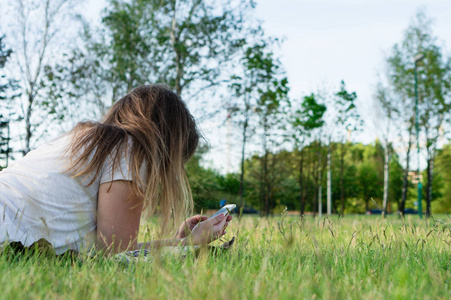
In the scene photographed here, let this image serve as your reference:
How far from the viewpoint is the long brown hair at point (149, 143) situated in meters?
2.53

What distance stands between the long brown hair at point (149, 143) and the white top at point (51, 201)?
0.07 meters

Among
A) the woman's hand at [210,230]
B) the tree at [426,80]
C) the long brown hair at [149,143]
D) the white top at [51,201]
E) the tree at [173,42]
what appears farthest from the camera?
the tree at [426,80]

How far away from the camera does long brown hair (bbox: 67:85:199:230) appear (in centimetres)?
253

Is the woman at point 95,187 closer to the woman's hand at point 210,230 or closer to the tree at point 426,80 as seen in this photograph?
the woman's hand at point 210,230

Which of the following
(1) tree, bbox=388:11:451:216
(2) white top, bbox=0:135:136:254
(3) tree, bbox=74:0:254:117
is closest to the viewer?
(2) white top, bbox=0:135:136:254

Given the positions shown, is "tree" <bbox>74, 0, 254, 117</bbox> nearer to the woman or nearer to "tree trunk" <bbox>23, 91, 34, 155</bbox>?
"tree trunk" <bbox>23, 91, 34, 155</bbox>

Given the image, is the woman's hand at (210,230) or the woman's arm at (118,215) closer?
the woman's arm at (118,215)

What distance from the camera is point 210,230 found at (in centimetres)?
266

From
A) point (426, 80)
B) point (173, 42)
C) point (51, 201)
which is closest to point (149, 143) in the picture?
point (51, 201)

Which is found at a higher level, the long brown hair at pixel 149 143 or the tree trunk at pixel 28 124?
the tree trunk at pixel 28 124

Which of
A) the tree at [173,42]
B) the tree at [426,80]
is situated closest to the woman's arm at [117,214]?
the tree at [173,42]

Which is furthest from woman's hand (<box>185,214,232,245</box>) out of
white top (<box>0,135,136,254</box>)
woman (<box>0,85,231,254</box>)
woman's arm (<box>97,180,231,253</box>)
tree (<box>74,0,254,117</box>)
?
tree (<box>74,0,254,117</box>)

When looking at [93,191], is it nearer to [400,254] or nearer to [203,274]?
[203,274]

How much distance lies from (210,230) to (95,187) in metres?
0.76
